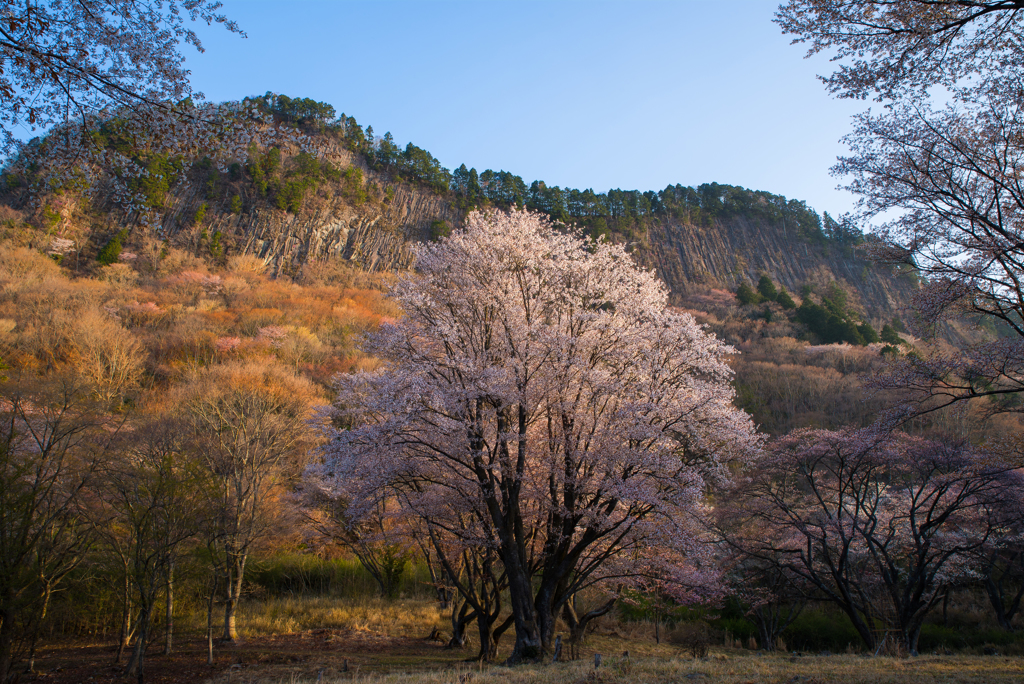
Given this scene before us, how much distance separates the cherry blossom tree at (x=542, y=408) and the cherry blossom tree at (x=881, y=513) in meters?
4.95

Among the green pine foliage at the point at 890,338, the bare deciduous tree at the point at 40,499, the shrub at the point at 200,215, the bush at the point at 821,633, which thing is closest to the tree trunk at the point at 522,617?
the bare deciduous tree at the point at 40,499

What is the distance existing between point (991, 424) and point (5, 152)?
4272 cm

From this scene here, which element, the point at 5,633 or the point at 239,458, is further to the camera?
the point at 239,458

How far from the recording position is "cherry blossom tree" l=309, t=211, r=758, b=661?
9602 mm

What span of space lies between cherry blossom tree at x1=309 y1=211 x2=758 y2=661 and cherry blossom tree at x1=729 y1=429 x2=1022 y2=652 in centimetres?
495

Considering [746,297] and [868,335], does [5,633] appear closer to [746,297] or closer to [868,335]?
[868,335]

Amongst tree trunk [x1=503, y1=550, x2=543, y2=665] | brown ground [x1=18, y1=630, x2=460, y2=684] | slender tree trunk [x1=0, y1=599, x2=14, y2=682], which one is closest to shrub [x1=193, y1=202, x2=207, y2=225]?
brown ground [x1=18, y1=630, x2=460, y2=684]

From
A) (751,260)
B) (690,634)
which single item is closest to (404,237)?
(751,260)

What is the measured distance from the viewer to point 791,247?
297 feet

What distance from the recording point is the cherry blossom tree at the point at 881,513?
42.9 ft

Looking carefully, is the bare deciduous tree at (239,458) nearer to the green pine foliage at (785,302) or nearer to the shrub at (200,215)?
the shrub at (200,215)

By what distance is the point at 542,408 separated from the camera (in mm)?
10461

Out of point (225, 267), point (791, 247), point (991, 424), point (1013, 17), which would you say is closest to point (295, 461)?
point (1013, 17)

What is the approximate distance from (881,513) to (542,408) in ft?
56.6
